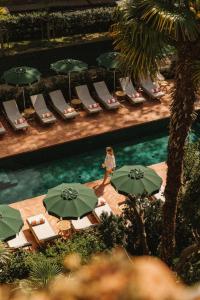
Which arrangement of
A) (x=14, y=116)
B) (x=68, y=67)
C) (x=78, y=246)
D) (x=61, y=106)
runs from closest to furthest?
(x=78, y=246) → (x=14, y=116) → (x=61, y=106) → (x=68, y=67)

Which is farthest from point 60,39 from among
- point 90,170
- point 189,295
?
point 189,295

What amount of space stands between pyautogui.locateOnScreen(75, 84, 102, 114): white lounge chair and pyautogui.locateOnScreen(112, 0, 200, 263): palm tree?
1152cm

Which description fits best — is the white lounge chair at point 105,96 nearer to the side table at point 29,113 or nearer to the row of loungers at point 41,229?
the side table at point 29,113

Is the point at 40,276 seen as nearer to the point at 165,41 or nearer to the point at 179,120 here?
the point at 179,120

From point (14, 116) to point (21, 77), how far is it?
171cm

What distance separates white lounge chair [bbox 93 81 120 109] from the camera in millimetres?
21609

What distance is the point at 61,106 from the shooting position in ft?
69.8

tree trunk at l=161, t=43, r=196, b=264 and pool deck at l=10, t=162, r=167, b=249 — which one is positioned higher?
tree trunk at l=161, t=43, r=196, b=264

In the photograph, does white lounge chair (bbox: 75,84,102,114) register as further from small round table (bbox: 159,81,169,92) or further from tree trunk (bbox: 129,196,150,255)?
tree trunk (bbox: 129,196,150,255)

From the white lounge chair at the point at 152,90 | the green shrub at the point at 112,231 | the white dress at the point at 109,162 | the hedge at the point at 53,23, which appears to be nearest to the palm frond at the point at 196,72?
the green shrub at the point at 112,231

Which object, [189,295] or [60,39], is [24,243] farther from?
[60,39]

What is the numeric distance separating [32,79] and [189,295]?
19065mm

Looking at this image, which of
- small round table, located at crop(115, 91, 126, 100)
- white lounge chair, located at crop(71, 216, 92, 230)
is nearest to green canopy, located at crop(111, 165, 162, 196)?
white lounge chair, located at crop(71, 216, 92, 230)

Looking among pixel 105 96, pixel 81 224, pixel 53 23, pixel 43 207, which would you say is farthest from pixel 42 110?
pixel 53 23
